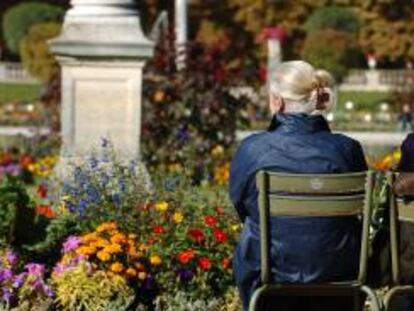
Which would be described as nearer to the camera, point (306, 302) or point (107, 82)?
point (306, 302)

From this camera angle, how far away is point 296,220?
17.0ft

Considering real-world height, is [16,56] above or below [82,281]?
below

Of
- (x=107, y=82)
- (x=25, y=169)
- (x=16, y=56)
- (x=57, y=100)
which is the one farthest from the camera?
(x=16, y=56)

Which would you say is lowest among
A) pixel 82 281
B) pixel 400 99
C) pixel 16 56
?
pixel 16 56

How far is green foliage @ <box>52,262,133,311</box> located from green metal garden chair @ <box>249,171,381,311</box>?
152 cm

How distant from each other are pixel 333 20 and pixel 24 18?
11976mm

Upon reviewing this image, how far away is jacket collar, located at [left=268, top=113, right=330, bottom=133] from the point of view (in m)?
5.29

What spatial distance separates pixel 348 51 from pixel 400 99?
64.6 feet

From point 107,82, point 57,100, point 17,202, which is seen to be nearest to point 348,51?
point 57,100

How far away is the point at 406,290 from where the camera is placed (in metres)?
5.54

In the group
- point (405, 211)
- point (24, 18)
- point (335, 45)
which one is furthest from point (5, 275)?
point (24, 18)

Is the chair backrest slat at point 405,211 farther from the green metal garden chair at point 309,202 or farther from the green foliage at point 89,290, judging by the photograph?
the green foliage at point 89,290

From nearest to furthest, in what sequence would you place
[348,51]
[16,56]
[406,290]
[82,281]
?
[406,290]
[82,281]
[348,51]
[16,56]

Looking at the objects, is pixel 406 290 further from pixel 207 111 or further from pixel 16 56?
pixel 16 56
